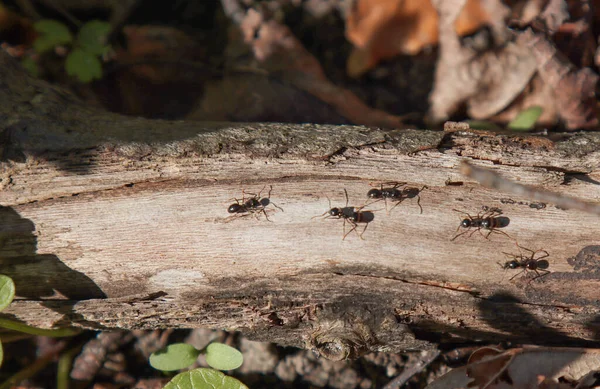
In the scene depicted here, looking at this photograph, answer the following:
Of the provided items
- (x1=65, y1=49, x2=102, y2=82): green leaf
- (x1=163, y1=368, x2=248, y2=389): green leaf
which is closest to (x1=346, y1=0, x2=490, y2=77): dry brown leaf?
(x1=65, y1=49, x2=102, y2=82): green leaf

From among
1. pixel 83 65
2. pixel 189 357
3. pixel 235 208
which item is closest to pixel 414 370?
pixel 189 357

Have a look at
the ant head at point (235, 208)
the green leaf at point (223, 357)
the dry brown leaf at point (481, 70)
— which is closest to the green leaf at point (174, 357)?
the green leaf at point (223, 357)

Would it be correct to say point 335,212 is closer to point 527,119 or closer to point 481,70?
point 527,119

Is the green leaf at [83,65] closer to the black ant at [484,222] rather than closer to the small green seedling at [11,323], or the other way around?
the small green seedling at [11,323]

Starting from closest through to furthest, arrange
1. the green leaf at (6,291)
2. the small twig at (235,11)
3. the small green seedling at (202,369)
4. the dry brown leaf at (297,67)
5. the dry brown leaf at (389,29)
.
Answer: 1. the green leaf at (6,291)
2. the small green seedling at (202,369)
3. the dry brown leaf at (297,67)
4. the dry brown leaf at (389,29)
5. the small twig at (235,11)

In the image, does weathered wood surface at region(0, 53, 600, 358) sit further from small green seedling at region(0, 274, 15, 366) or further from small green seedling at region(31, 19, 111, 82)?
small green seedling at region(31, 19, 111, 82)
